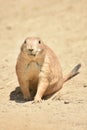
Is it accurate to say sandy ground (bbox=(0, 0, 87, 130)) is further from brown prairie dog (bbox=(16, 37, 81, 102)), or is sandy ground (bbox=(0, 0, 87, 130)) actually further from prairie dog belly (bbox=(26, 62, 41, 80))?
prairie dog belly (bbox=(26, 62, 41, 80))

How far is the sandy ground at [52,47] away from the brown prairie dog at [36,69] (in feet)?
0.92

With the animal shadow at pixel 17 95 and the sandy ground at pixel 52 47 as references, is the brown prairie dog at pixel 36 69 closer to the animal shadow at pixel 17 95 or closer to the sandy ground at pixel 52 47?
the animal shadow at pixel 17 95

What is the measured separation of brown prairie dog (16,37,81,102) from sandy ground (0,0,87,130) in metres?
0.28

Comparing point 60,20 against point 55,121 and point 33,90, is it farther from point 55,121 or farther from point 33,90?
point 55,121

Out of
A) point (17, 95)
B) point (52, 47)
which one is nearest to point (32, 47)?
point (17, 95)

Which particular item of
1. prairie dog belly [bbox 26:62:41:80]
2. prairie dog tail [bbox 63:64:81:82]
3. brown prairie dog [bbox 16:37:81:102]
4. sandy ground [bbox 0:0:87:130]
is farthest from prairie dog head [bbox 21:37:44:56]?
prairie dog tail [bbox 63:64:81:82]

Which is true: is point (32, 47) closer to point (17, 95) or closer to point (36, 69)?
point (36, 69)

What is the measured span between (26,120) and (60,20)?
28.1 ft

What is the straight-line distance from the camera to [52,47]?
45.8 feet

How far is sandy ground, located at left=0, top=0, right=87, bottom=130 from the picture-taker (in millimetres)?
8472

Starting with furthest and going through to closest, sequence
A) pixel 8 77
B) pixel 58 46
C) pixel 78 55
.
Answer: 1. pixel 58 46
2. pixel 78 55
3. pixel 8 77

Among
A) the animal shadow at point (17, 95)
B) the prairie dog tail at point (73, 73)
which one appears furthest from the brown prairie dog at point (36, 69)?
the prairie dog tail at point (73, 73)

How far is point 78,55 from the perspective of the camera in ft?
42.4

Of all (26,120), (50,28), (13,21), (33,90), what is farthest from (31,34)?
(26,120)
